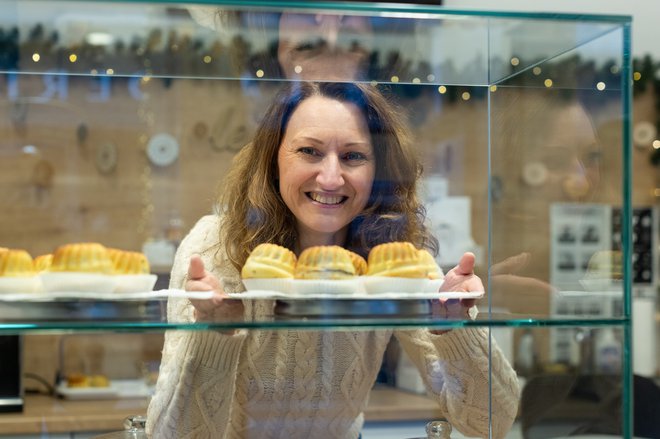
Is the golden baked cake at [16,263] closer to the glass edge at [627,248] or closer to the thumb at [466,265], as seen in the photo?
the thumb at [466,265]

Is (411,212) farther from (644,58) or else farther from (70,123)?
(644,58)

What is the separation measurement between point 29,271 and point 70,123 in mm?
152

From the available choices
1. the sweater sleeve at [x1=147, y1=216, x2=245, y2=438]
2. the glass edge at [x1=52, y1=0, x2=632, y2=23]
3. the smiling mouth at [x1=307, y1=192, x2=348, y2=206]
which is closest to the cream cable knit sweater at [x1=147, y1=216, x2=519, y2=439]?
the sweater sleeve at [x1=147, y1=216, x2=245, y2=438]

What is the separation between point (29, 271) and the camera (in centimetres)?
90

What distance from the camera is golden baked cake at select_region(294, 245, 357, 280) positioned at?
90 cm

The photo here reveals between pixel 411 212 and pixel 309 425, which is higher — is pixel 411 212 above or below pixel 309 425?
above

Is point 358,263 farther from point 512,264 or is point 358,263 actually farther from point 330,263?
point 512,264

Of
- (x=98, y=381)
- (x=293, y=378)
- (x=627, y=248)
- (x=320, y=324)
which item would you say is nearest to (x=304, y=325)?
(x=320, y=324)

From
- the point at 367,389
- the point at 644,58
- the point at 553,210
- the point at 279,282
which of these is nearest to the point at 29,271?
the point at 279,282

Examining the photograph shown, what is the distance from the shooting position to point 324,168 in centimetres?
95

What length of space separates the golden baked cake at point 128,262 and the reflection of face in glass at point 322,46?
244mm

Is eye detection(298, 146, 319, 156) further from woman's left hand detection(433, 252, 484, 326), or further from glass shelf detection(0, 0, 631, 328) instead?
woman's left hand detection(433, 252, 484, 326)

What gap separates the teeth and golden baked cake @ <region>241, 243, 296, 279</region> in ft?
0.21

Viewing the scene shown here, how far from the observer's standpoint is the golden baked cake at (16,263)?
0.90 metres
